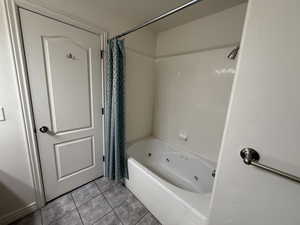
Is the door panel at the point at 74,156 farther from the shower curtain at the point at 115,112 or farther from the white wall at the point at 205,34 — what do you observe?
the white wall at the point at 205,34

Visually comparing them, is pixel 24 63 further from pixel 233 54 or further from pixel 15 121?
pixel 233 54

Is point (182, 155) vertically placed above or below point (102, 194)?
above

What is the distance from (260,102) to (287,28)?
30 cm

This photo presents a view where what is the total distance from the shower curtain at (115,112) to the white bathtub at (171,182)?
165mm

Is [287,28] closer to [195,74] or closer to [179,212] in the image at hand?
[195,74]

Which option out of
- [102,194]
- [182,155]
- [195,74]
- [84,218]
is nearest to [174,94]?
[195,74]

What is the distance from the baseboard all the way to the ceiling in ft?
7.49

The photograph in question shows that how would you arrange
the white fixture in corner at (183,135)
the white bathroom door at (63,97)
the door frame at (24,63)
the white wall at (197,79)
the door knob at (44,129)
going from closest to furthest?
the door frame at (24,63)
the white bathroom door at (63,97)
the door knob at (44,129)
the white wall at (197,79)
the white fixture in corner at (183,135)

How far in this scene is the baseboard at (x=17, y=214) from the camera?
46.7 inches

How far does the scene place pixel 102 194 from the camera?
159cm

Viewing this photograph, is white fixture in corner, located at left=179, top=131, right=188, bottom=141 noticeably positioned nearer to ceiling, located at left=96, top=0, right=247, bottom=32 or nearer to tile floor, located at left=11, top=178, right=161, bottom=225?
tile floor, located at left=11, top=178, right=161, bottom=225

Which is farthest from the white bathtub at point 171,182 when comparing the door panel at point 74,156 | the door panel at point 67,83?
the door panel at point 67,83

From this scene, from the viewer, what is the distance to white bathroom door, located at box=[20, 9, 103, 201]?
44.9 inches

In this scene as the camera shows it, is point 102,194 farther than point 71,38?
Yes
